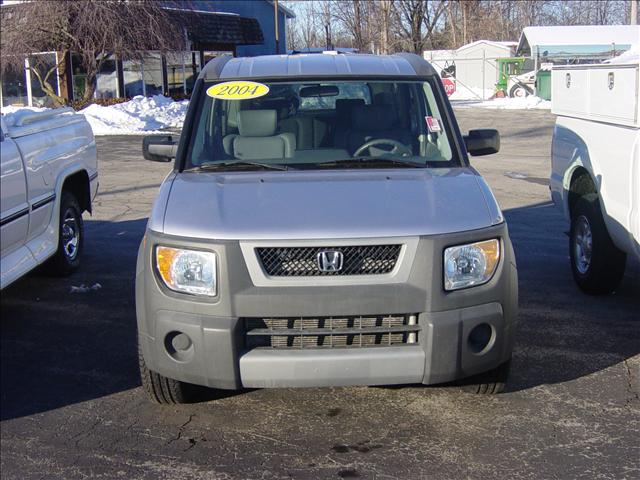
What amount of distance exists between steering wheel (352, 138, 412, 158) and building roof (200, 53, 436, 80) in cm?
48

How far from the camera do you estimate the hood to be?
3.93 m

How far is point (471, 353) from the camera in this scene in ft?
13.2

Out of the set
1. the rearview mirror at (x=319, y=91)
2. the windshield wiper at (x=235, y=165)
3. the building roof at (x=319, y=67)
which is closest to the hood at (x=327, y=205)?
the windshield wiper at (x=235, y=165)

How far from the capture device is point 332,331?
155 inches

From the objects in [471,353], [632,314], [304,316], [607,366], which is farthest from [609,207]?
[304,316]

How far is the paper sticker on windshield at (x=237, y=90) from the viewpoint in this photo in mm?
5203

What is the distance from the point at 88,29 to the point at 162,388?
23.6 m

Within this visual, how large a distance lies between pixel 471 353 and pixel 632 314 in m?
2.76

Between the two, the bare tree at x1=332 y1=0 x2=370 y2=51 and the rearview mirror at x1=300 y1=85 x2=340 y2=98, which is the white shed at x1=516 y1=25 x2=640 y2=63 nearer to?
the bare tree at x1=332 y1=0 x2=370 y2=51

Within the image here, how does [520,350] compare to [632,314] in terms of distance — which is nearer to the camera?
[520,350]

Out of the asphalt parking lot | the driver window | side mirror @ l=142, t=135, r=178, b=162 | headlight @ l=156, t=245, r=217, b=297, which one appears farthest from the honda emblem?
side mirror @ l=142, t=135, r=178, b=162

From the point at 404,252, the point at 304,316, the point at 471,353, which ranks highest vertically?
the point at 404,252

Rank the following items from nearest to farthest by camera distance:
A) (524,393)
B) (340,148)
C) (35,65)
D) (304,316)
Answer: (304,316) < (524,393) < (340,148) < (35,65)

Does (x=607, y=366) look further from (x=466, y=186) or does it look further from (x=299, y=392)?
(x=299, y=392)
